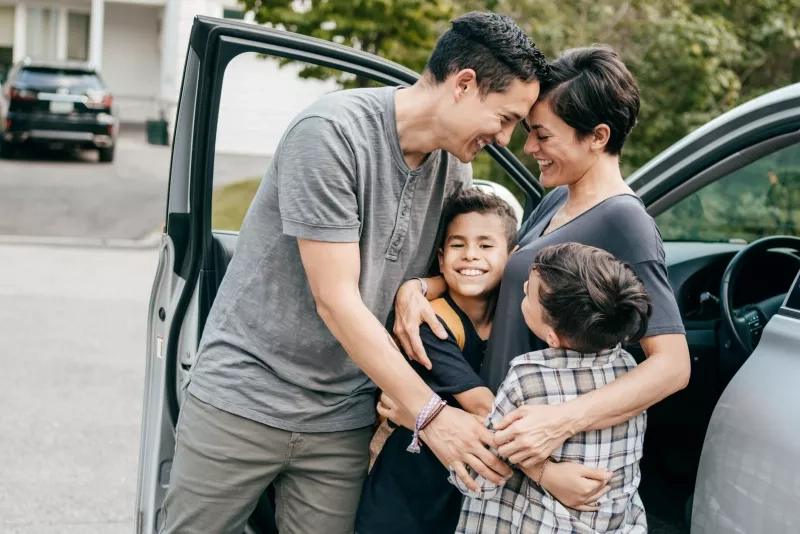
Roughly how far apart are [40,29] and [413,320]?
27400 millimetres

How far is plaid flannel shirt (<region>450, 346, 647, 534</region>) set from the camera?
220 centimetres

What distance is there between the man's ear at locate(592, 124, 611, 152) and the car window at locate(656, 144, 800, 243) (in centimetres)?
76

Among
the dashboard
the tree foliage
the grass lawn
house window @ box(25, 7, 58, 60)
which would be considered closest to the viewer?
the dashboard

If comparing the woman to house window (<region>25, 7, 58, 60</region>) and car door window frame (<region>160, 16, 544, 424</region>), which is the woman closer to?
car door window frame (<region>160, 16, 544, 424</region>)

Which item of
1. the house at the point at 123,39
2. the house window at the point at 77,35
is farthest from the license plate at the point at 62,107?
the house window at the point at 77,35

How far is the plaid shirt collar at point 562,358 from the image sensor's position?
86.6 inches

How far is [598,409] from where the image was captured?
217 centimetres

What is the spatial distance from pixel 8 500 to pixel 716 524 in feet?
10.9

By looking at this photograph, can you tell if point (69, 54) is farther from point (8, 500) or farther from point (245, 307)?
point (245, 307)

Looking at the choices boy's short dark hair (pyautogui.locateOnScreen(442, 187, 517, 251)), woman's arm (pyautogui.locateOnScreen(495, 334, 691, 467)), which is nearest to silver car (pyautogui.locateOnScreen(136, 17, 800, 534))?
woman's arm (pyautogui.locateOnScreen(495, 334, 691, 467))

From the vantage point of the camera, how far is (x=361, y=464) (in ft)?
8.43

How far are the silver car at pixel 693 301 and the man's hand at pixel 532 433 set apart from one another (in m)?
0.40

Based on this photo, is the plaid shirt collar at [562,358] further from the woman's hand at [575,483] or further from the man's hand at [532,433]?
the woman's hand at [575,483]

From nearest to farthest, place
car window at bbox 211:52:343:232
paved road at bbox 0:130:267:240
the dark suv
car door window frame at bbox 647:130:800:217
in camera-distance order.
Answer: car door window frame at bbox 647:130:800:217, paved road at bbox 0:130:267:240, the dark suv, car window at bbox 211:52:343:232
